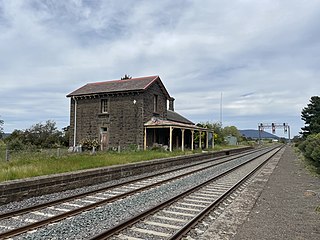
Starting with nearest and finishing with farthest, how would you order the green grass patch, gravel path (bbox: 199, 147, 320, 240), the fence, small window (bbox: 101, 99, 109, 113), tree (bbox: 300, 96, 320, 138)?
gravel path (bbox: 199, 147, 320, 240), the green grass patch, the fence, small window (bbox: 101, 99, 109, 113), tree (bbox: 300, 96, 320, 138)

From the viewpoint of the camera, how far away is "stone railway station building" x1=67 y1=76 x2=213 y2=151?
26719mm

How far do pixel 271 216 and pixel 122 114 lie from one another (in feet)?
69.6

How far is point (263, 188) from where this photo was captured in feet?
37.2

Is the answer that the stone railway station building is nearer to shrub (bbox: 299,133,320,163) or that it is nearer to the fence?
shrub (bbox: 299,133,320,163)

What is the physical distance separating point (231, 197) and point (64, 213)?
5250 millimetres

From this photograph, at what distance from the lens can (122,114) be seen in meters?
27.3

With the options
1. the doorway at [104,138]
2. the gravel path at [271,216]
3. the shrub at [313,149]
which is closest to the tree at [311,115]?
the shrub at [313,149]

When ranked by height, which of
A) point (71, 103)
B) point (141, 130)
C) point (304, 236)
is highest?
point (71, 103)

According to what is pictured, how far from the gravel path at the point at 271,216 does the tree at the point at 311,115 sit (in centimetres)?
3452

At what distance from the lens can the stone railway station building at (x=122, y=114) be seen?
87.7ft

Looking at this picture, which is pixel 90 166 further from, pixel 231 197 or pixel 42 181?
pixel 231 197

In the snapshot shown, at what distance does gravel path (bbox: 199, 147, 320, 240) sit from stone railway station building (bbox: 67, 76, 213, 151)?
1604 centimetres

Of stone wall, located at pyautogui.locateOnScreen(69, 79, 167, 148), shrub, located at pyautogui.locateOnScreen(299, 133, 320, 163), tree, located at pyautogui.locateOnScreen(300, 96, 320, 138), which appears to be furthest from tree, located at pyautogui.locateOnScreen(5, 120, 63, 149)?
tree, located at pyautogui.locateOnScreen(300, 96, 320, 138)

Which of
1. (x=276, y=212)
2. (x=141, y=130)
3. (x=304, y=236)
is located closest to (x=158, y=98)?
(x=141, y=130)
